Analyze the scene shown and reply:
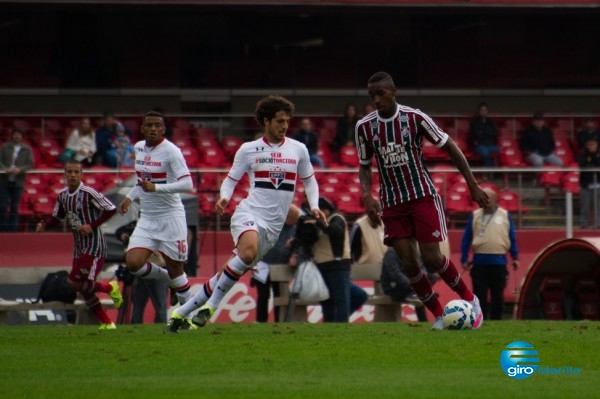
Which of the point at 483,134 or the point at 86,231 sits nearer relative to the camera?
the point at 86,231

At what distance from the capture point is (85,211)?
14781mm

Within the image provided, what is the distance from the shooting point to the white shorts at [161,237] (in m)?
13.5

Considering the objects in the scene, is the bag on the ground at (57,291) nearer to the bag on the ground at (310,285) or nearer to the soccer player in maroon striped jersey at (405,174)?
the bag on the ground at (310,285)

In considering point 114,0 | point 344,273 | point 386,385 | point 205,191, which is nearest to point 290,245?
point 344,273

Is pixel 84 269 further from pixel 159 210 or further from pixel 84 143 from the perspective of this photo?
pixel 84 143

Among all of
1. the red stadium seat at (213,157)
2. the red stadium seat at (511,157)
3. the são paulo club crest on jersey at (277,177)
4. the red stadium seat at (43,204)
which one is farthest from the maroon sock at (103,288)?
the red stadium seat at (511,157)

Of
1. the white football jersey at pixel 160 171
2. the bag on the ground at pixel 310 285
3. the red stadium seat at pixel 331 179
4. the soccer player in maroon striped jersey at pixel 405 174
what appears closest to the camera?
the soccer player in maroon striped jersey at pixel 405 174

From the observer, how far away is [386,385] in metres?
8.63

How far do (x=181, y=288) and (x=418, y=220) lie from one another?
9.83 feet

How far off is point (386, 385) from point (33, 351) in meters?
3.49

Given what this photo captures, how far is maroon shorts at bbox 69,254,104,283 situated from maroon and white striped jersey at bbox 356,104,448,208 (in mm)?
4172

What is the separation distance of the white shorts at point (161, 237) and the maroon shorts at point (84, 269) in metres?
1.26

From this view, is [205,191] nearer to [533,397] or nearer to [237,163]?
[237,163]

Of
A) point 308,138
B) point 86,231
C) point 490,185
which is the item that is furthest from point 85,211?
point 308,138
